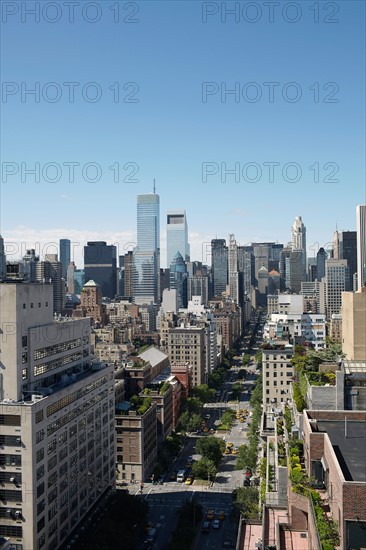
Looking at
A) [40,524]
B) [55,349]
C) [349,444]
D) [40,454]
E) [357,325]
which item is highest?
[357,325]

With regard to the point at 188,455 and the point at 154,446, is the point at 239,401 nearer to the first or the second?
the point at 188,455

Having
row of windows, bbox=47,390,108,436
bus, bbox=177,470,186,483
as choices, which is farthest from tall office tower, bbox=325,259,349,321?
row of windows, bbox=47,390,108,436

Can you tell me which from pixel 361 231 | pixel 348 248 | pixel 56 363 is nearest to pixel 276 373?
pixel 56 363

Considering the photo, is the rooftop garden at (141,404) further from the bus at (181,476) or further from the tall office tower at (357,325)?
the tall office tower at (357,325)

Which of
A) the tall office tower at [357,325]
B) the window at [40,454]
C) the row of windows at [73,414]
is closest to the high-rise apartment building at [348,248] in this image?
the tall office tower at [357,325]

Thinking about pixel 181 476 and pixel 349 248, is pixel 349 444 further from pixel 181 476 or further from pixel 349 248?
pixel 349 248

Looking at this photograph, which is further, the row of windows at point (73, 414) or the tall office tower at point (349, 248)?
the tall office tower at point (349, 248)

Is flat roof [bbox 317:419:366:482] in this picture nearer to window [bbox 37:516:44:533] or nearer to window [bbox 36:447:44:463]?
window [bbox 36:447:44:463]
